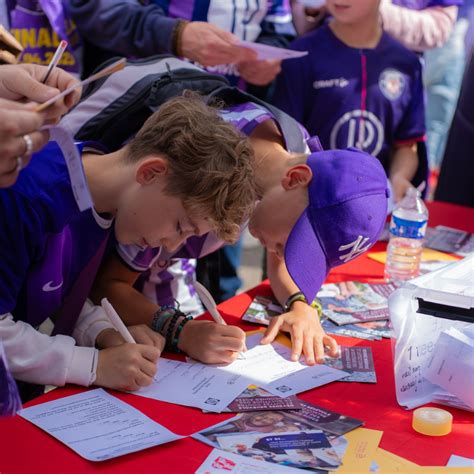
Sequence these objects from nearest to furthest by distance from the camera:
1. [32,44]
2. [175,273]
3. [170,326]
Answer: [170,326], [175,273], [32,44]

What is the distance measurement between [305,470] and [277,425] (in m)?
0.15

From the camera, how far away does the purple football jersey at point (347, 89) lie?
2.70 m

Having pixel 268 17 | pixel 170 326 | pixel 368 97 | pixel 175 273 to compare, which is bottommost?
pixel 175 273

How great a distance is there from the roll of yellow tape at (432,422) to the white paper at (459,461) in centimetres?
7

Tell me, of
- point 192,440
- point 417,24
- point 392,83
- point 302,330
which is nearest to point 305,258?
point 302,330

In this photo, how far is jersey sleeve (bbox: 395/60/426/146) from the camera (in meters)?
2.80

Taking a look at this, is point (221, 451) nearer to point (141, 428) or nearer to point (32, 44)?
point (141, 428)

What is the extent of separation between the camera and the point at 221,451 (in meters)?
1.33

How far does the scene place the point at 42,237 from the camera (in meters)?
1.52

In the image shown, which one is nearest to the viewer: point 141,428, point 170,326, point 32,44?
point 141,428

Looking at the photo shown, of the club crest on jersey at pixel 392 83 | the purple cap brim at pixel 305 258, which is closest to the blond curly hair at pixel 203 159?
the purple cap brim at pixel 305 258

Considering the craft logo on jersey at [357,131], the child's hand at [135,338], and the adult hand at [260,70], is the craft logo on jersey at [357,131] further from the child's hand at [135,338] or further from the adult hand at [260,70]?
the child's hand at [135,338]

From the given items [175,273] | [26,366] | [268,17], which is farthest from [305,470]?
[268,17]

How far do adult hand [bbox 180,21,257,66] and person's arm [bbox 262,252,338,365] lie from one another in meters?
0.79
